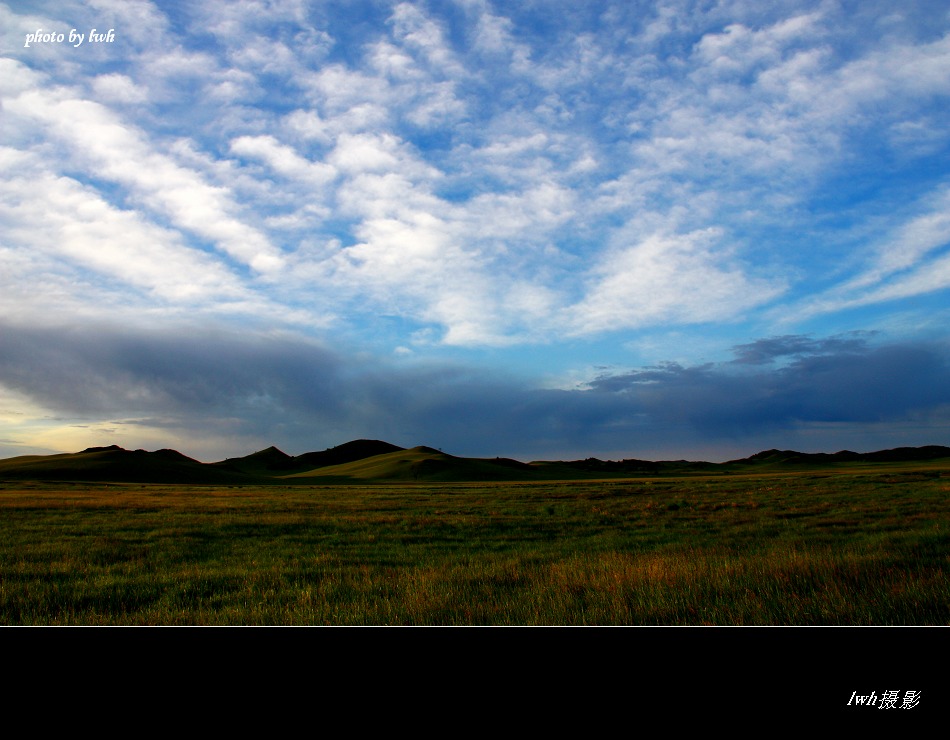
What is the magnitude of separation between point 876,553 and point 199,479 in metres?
131

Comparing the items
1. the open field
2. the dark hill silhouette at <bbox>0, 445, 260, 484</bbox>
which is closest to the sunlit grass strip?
the open field

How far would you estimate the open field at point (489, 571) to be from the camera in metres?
7.55

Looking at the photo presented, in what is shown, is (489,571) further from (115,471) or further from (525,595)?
(115,471)

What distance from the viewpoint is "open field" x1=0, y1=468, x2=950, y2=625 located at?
7.55 m

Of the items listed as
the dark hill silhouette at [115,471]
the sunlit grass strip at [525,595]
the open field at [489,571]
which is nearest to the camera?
the sunlit grass strip at [525,595]

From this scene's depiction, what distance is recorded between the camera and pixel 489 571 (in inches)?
458

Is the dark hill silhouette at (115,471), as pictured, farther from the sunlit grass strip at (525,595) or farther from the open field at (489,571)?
the sunlit grass strip at (525,595)

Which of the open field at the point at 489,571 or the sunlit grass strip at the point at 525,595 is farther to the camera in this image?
the open field at the point at 489,571

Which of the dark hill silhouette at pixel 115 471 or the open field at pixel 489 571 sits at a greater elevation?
the open field at pixel 489 571

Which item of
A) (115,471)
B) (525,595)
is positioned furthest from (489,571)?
(115,471)

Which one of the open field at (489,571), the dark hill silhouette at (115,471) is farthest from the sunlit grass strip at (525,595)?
the dark hill silhouette at (115,471)

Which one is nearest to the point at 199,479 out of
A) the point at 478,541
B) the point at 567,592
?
the point at 478,541
